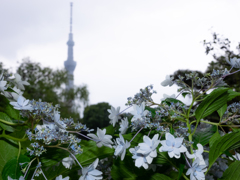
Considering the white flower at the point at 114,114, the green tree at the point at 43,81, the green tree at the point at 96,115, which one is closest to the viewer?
the white flower at the point at 114,114

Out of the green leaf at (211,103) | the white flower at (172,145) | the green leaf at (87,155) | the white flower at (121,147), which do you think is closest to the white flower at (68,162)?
the green leaf at (87,155)

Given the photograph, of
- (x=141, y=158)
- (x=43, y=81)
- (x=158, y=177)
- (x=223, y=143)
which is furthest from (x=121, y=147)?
(x=43, y=81)

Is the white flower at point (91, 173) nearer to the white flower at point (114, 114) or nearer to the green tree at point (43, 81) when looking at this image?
A: the white flower at point (114, 114)

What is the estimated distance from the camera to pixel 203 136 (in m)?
0.92

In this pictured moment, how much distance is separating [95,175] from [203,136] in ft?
1.55

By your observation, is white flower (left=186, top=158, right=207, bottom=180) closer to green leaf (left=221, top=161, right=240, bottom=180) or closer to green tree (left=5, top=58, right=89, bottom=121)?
green leaf (left=221, top=161, right=240, bottom=180)

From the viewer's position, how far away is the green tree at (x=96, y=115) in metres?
25.2

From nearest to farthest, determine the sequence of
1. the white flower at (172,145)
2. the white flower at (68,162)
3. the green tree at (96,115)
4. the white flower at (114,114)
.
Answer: the white flower at (172,145)
the white flower at (68,162)
the white flower at (114,114)
the green tree at (96,115)

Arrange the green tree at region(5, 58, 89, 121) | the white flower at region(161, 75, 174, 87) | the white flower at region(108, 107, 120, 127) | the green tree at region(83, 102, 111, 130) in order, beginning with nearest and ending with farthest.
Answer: the white flower at region(108, 107, 120, 127) → the white flower at region(161, 75, 174, 87) → the green tree at region(5, 58, 89, 121) → the green tree at region(83, 102, 111, 130)

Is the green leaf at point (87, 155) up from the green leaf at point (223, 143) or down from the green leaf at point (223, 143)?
down

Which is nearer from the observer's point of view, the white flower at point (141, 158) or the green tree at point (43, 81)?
the white flower at point (141, 158)

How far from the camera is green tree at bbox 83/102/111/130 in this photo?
2516cm

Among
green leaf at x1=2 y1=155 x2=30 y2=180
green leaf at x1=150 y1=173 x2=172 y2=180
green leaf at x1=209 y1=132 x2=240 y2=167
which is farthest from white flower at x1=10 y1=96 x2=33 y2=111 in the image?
green leaf at x1=209 y1=132 x2=240 y2=167

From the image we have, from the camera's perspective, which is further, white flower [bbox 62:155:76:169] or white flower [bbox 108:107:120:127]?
white flower [bbox 108:107:120:127]
